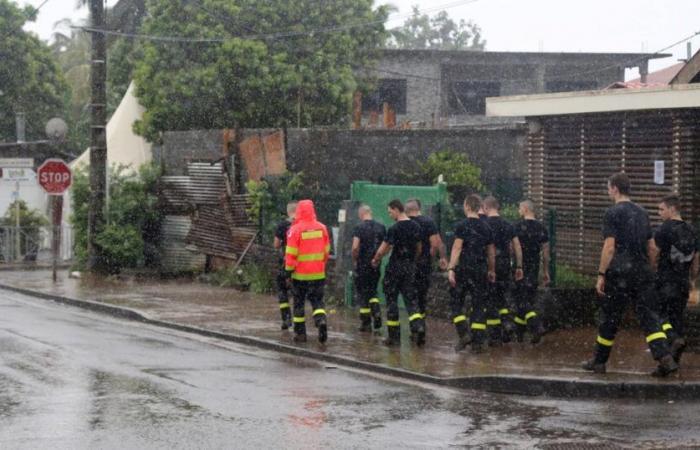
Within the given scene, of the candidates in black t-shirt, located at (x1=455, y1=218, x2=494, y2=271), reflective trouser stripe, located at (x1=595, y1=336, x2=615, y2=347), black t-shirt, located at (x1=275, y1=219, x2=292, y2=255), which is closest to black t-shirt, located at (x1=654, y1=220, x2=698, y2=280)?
reflective trouser stripe, located at (x1=595, y1=336, x2=615, y2=347)

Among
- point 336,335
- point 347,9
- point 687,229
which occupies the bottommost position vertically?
point 336,335

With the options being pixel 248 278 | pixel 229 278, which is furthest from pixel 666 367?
pixel 229 278

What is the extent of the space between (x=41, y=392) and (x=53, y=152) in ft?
104

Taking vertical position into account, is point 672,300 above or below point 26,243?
above

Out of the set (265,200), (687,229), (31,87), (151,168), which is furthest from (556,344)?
(31,87)

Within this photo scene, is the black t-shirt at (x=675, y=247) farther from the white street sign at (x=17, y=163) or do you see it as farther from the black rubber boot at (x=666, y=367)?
the white street sign at (x=17, y=163)

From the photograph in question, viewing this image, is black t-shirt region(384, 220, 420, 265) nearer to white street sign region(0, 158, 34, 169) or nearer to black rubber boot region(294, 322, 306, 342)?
black rubber boot region(294, 322, 306, 342)

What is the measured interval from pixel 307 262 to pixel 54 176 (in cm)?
1214

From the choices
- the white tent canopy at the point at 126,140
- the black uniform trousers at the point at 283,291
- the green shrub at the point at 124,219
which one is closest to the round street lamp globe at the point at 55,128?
the white tent canopy at the point at 126,140

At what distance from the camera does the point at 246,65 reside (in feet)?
121

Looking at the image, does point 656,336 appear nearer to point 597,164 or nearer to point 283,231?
point 283,231

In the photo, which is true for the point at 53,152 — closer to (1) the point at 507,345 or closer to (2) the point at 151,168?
(2) the point at 151,168

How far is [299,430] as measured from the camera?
991cm

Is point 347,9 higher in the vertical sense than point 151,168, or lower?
higher
